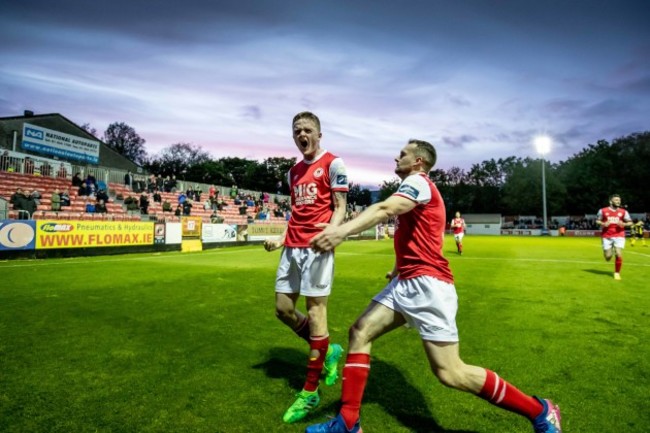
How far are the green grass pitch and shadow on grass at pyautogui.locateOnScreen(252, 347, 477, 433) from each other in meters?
0.02

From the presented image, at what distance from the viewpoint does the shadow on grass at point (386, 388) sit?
313 centimetres

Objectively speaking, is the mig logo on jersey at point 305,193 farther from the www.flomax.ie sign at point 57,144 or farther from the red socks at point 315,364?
the www.flomax.ie sign at point 57,144

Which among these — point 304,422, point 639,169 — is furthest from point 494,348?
point 639,169

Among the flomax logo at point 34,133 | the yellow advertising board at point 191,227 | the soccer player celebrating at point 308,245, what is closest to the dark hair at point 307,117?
the soccer player celebrating at point 308,245

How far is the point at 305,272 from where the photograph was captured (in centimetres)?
371

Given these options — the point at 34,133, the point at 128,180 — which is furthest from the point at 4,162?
the point at 34,133

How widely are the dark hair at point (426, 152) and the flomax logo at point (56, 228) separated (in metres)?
17.7

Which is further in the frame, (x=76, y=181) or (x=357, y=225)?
(x=76, y=181)

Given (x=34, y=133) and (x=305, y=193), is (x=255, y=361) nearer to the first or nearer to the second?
(x=305, y=193)

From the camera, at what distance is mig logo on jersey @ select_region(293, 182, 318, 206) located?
12.8 feet

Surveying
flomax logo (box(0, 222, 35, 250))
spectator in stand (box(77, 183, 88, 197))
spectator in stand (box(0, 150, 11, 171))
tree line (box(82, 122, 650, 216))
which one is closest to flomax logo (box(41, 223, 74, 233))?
flomax logo (box(0, 222, 35, 250))

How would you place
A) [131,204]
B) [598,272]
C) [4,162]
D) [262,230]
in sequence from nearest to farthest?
[598,272] → [4,162] → [131,204] → [262,230]

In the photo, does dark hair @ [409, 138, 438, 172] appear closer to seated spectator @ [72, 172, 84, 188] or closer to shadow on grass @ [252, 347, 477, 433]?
shadow on grass @ [252, 347, 477, 433]

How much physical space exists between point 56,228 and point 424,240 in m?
18.0
